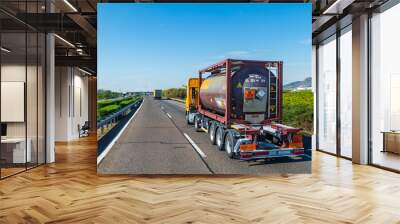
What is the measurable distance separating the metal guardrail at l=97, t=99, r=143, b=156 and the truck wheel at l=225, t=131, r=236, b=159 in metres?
1.67

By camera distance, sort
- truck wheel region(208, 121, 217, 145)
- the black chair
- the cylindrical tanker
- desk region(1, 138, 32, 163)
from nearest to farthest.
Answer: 1. the cylindrical tanker
2. truck wheel region(208, 121, 217, 145)
3. desk region(1, 138, 32, 163)
4. the black chair

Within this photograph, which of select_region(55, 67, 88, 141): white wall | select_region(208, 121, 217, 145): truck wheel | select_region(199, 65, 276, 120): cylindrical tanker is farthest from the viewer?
select_region(55, 67, 88, 141): white wall

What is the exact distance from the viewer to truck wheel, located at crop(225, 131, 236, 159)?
6419 mm

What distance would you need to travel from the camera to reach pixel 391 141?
7117mm

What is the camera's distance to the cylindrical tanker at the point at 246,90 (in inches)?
251

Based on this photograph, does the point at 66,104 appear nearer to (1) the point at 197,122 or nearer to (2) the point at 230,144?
(1) the point at 197,122

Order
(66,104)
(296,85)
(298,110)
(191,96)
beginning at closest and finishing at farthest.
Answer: (296,85), (298,110), (191,96), (66,104)

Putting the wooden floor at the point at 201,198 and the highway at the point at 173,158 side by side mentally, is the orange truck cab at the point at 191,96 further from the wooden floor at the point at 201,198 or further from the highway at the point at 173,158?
the wooden floor at the point at 201,198

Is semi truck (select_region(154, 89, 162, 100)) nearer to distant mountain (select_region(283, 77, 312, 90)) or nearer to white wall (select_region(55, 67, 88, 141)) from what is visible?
distant mountain (select_region(283, 77, 312, 90))

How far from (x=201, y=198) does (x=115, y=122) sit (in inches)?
95.1

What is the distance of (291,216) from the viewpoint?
4207mm

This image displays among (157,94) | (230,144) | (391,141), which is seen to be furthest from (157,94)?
(391,141)

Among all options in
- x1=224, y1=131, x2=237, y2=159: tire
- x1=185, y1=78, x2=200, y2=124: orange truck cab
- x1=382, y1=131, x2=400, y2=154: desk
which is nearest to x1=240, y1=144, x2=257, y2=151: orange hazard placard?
x1=224, y1=131, x2=237, y2=159: tire

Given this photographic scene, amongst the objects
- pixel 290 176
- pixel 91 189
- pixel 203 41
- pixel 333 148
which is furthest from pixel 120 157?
pixel 333 148
